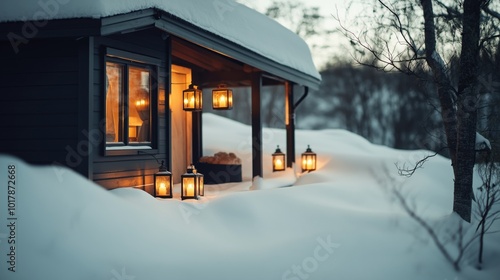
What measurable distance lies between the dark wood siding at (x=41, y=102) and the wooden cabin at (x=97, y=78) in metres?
0.01

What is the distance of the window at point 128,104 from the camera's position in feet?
24.2

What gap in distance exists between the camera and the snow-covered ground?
16.8 ft

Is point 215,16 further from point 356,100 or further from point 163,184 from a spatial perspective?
point 356,100

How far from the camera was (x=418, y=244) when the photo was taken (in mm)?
6180

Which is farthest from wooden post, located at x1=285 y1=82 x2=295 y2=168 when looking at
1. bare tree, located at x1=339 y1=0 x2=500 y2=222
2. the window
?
bare tree, located at x1=339 y1=0 x2=500 y2=222

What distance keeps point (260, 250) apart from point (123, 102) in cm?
312

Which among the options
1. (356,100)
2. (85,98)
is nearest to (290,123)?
(85,98)

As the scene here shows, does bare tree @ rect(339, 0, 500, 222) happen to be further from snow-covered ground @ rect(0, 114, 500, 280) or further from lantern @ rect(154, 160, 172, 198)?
lantern @ rect(154, 160, 172, 198)

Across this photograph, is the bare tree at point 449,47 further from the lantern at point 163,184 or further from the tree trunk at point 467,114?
the lantern at point 163,184

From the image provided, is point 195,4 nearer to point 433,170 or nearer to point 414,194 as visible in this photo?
point 414,194

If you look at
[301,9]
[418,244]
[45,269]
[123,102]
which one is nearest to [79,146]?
[123,102]

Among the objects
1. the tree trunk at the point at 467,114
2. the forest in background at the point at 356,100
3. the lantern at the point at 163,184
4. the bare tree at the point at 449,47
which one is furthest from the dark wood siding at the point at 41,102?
the forest in background at the point at 356,100

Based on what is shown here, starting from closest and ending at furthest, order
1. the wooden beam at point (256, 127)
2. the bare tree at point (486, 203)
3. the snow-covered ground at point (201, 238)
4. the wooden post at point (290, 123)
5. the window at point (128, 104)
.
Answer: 1. the snow-covered ground at point (201, 238)
2. the bare tree at point (486, 203)
3. the window at point (128, 104)
4. the wooden beam at point (256, 127)
5. the wooden post at point (290, 123)

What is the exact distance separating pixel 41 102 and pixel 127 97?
120 centimetres
